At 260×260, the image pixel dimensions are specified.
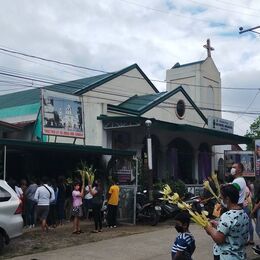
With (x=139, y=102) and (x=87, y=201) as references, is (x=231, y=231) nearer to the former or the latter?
(x=87, y=201)

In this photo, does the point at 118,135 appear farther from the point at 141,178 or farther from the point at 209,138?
the point at 209,138

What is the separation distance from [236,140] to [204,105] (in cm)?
875

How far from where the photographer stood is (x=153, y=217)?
1677 centimetres

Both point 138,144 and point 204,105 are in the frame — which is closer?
point 138,144

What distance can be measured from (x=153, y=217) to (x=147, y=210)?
0.49 meters

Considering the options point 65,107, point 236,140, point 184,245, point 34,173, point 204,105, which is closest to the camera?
point 184,245

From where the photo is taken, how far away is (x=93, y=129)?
23625 millimetres

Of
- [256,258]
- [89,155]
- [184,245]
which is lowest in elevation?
[256,258]

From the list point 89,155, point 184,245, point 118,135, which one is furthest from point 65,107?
point 184,245

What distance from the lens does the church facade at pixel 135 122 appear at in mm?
23547

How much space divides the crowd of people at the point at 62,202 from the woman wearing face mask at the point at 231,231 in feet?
32.7

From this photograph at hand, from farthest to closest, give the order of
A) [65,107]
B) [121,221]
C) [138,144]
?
[138,144] → [65,107] → [121,221]

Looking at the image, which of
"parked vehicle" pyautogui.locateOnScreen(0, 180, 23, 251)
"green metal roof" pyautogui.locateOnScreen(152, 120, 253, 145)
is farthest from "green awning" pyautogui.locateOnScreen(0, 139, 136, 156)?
"parked vehicle" pyautogui.locateOnScreen(0, 180, 23, 251)

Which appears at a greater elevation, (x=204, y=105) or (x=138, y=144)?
(x=204, y=105)
